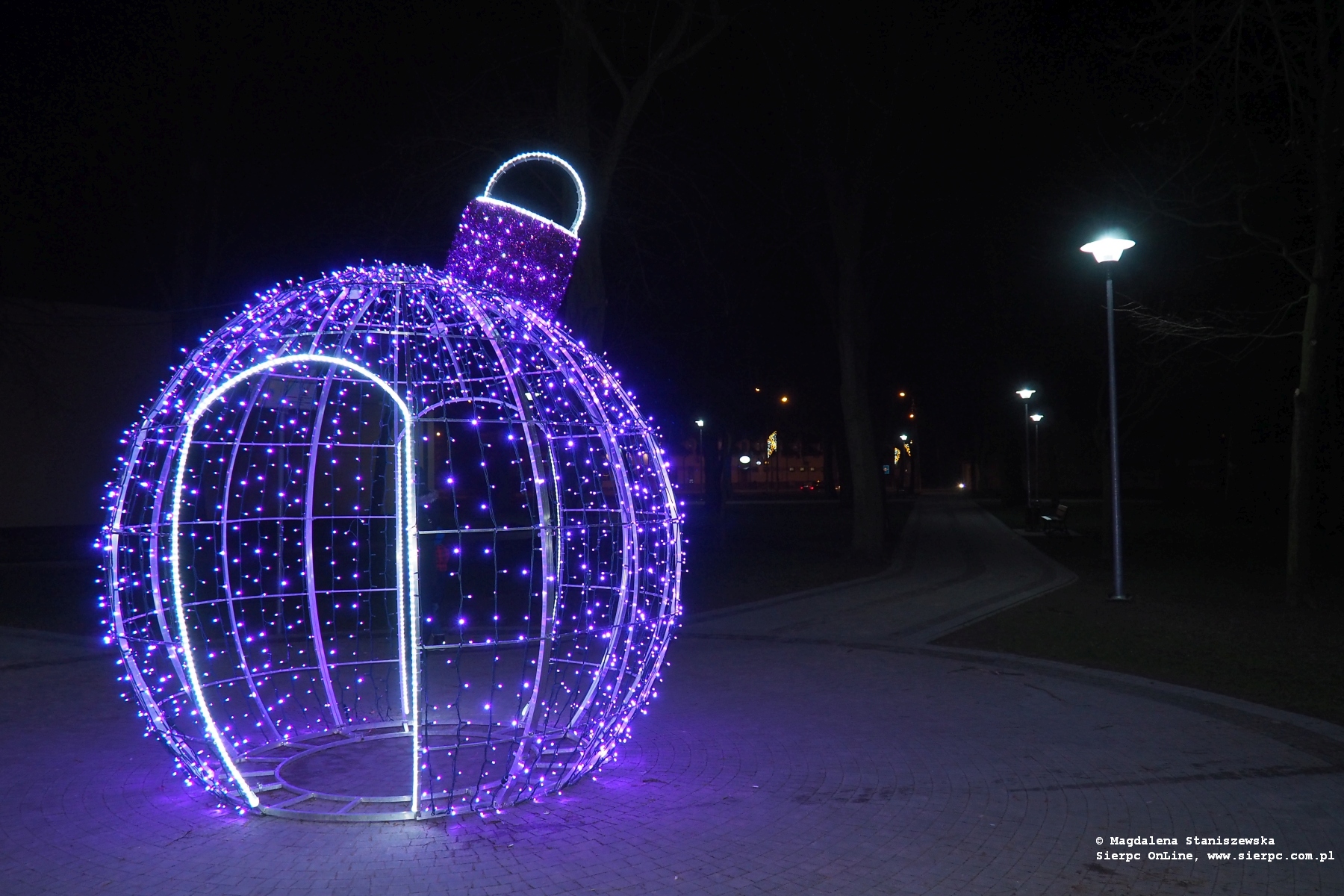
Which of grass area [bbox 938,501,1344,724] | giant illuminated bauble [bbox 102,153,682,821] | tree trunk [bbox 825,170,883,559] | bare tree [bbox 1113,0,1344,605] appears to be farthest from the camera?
tree trunk [bbox 825,170,883,559]

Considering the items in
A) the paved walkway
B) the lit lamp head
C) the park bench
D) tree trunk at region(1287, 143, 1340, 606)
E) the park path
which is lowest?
the paved walkway

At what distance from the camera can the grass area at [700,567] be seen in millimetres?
14648

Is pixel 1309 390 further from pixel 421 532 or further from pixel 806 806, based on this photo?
pixel 421 532

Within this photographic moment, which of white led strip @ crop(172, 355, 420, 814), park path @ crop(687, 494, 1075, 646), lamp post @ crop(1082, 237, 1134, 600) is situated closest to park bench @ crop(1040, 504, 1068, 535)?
park path @ crop(687, 494, 1075, 646)

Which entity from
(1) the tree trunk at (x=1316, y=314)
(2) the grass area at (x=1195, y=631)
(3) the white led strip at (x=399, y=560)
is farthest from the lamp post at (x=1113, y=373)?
(3) the white led strip at (x=399, y=560)

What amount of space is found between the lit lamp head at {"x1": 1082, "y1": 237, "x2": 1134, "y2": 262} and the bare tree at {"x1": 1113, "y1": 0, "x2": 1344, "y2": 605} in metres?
0.75

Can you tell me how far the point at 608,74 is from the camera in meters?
13.9

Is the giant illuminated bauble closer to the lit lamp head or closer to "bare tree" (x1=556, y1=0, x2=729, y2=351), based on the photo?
"bare tree" (x1=556, y1=0, x2=729, y2=351)

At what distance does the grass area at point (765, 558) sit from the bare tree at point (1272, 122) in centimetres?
697

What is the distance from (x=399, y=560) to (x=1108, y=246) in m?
11.9

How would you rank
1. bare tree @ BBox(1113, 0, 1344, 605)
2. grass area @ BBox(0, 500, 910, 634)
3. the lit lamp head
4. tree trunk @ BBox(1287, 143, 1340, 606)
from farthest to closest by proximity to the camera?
grass area @ BBox(0, 500, 910, 634) → the lit lamp head → tree trunk @ BBox(1287, 143, 1340, 606) → bare tree @ BBox(1113, 0, 1344, 605)

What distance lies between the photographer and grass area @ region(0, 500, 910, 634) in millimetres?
14648

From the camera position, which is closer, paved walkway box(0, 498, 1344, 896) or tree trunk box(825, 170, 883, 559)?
paved walkway box(0, 498, 1344, 896)

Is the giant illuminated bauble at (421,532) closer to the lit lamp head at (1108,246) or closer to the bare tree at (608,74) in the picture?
the bare tree at (608,74)
